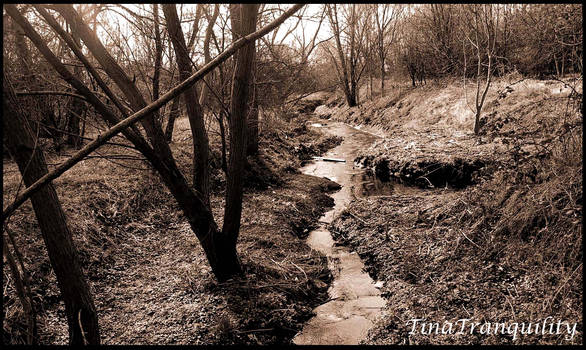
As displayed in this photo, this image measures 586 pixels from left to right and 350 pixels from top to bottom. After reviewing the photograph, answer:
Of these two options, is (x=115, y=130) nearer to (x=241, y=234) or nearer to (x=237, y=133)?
(x=237, y=133)

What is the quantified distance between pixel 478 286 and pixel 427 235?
1.40 m

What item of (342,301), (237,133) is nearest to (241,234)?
(342,301)

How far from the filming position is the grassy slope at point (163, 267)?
13.1 feet

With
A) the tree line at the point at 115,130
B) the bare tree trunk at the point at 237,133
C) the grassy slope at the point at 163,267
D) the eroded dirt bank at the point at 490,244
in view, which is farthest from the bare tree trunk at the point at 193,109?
the eroded dirt bank at the point at 490,244

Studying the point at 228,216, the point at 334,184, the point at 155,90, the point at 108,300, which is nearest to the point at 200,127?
the point at 228,216

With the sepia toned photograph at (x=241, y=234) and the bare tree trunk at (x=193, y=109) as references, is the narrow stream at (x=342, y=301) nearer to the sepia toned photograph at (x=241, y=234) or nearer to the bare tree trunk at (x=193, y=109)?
the sepia toned photograph at (x=241, y=234)

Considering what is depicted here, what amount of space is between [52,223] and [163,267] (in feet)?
9.10

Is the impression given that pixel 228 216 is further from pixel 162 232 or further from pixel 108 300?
pixel 162 232

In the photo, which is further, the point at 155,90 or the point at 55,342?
the point at 155,90

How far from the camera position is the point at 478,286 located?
4.03 m

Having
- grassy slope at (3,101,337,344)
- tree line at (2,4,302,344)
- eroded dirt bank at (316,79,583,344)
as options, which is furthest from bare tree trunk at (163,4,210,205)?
eroded dirt bank at (316,79,583,344)

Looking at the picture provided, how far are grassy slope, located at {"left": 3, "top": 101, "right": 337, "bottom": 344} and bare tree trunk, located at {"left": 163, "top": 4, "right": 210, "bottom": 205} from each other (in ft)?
4.10

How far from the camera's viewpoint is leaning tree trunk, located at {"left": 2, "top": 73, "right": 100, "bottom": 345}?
2.54 meters

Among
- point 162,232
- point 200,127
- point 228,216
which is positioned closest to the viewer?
point 228,216
